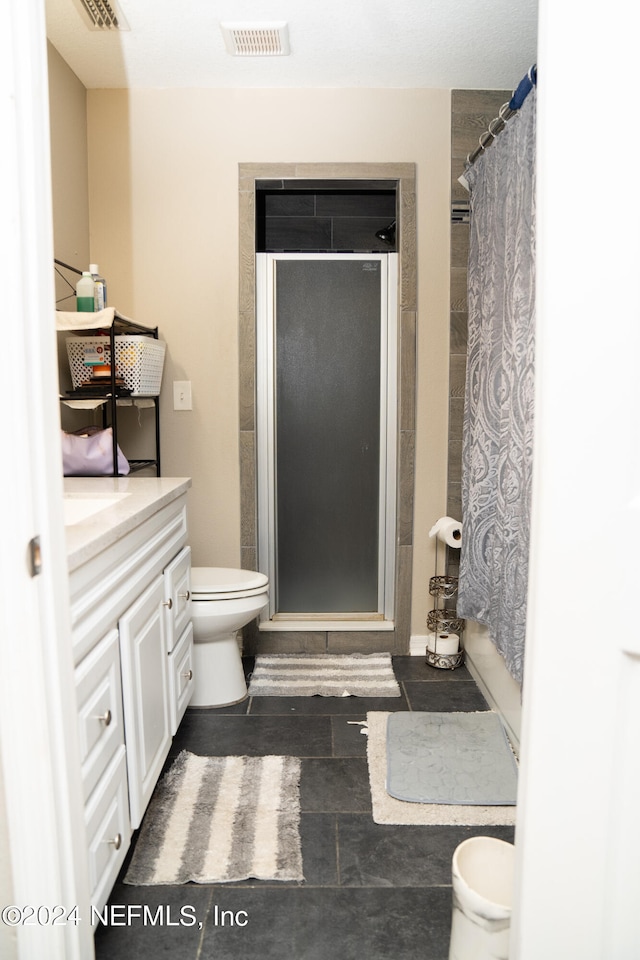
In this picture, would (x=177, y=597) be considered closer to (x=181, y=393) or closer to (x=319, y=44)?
(x=181, y=393)

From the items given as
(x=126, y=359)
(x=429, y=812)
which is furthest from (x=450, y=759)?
(x=126, y=359)

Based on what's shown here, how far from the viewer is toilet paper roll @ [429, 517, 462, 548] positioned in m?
3.12

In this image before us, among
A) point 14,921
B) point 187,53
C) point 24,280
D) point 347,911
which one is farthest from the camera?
point 187,53

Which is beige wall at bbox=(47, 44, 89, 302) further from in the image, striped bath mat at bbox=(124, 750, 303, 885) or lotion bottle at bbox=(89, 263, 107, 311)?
striped bath mat at bbox=(124, 750, 303, 885)

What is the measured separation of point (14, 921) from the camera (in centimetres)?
109

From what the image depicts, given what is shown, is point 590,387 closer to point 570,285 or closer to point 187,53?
point 570,285

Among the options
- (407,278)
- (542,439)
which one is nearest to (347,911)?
(542,439)

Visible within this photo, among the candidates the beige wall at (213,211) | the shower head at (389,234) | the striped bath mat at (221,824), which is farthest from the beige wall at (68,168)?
the striped bath mat at (221,824)

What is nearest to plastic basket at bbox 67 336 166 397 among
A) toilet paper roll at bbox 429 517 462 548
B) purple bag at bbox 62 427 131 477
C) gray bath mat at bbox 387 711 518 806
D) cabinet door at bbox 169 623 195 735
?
purple bag at bbox 62 427 131 477

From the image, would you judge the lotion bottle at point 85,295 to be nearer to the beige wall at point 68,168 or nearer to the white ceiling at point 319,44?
the beige wall at point 68,168

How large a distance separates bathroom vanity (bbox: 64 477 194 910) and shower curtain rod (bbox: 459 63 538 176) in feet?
4.98

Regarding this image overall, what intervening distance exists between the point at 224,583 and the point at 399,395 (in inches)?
45.2

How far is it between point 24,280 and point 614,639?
950mm

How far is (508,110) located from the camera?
2.38 m
